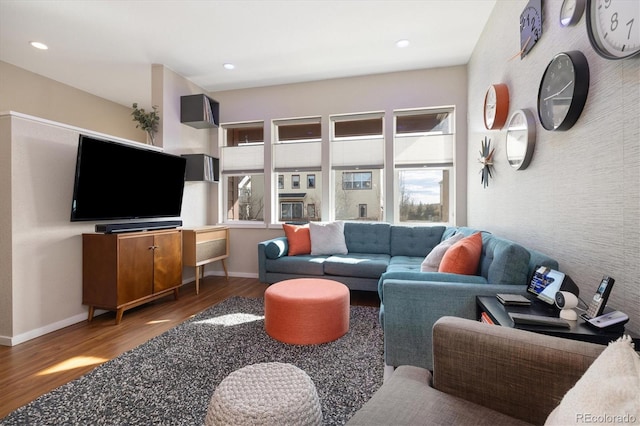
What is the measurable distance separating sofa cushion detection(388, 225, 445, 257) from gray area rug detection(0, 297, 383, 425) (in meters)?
1.30

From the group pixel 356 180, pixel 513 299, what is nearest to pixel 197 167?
pixel 356 180

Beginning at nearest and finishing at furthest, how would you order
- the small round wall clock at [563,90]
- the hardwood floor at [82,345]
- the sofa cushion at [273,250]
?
the small round wall clock at [563,90]
the hardwood floor at [82,345]
the sofa cushion at [273,250]

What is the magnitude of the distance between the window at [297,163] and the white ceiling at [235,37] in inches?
27.9

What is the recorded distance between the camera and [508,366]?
0.96 metres

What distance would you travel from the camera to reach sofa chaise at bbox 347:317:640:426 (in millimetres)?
893

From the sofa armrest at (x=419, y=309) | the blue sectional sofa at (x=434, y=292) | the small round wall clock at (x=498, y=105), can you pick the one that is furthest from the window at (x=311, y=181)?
the sofa armrest at (x=419, y=309)

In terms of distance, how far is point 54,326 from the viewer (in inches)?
103

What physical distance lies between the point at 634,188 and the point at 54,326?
406 cm

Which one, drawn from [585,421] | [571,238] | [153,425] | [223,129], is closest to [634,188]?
[571,238]

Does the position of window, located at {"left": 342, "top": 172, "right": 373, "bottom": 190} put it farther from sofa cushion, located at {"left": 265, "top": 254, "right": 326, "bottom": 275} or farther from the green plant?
the green plant

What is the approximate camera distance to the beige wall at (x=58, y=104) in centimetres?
361

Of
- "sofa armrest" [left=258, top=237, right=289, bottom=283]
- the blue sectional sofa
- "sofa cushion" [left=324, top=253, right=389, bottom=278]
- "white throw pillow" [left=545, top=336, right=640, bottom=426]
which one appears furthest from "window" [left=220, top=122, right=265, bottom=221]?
"white throw pillow" [left=545, top=336, right=640, bottom=426]

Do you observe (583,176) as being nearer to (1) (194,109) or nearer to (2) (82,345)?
(2) (82,345)

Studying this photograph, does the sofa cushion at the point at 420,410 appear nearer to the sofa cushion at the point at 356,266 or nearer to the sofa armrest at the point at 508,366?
the sofa armrest at the point at 508,366
